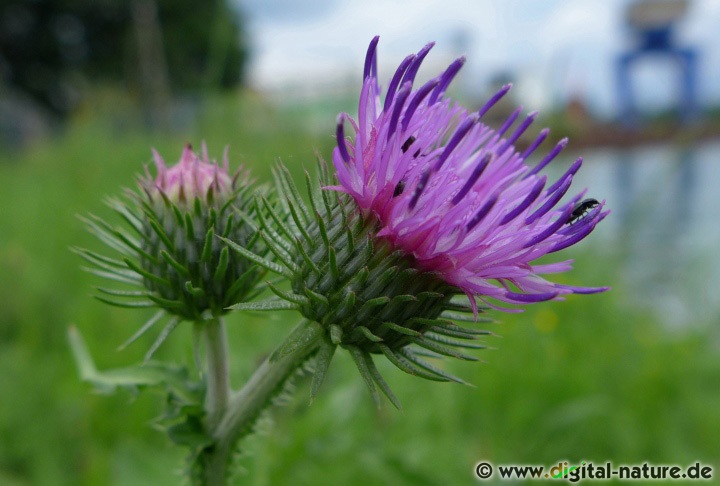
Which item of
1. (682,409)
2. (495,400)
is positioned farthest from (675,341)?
(495,400)

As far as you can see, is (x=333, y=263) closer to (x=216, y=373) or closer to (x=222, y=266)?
(x=222, y=266)

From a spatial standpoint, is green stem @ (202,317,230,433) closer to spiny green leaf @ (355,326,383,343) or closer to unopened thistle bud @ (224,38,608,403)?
unopened thistle bud @ (224,38,608,403)

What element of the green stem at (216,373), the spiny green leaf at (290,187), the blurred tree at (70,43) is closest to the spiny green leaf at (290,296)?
the spiny green leaf at (290,187)

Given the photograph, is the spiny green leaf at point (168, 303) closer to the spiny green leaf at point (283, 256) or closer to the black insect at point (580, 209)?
the spiny green leaf at point (283, 256)

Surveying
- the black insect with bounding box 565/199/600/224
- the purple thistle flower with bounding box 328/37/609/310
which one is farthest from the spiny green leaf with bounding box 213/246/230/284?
the black insect with bounding box 565/199/600/224

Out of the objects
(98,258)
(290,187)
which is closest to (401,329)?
(290,187)

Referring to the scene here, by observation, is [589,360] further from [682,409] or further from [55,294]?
[55,294]
